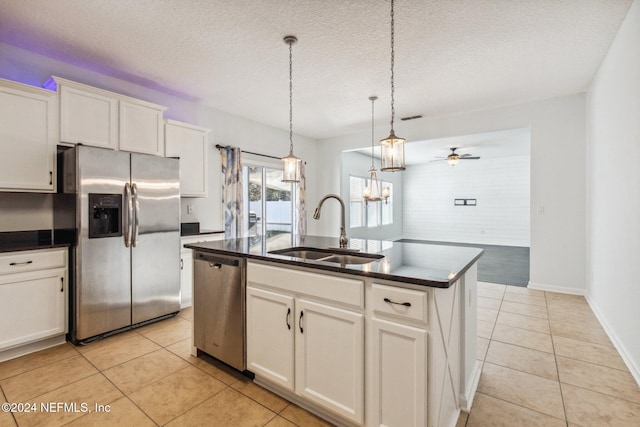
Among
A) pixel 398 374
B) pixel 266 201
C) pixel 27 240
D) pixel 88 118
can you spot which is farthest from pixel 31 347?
pixel 266 201

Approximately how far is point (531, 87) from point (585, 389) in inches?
136

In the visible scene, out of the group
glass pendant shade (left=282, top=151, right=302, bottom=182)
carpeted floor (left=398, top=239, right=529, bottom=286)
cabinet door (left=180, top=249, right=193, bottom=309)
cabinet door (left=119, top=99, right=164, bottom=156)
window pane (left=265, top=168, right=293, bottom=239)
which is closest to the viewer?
glass pendant shade (left=282, top=151, right=302, bottom=182)

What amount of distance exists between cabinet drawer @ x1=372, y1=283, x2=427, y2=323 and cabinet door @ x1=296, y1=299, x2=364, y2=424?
141 millimetres

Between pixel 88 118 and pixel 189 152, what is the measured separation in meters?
1.10

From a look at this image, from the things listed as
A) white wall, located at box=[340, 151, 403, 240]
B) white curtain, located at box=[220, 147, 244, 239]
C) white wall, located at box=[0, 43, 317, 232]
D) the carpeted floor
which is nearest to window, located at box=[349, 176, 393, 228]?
white wall, located at box=[340, 151, 403, 240]

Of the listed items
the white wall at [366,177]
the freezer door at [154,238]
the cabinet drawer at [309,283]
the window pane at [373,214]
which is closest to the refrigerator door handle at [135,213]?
the freezer door at [154,238]

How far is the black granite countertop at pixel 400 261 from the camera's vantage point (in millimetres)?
1351

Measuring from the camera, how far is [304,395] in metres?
1.73

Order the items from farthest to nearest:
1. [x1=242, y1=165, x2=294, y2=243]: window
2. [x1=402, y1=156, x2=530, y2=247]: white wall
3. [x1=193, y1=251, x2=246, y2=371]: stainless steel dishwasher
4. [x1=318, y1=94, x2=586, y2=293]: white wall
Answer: [x1=402, y1=156, x2=530, y2=247]: white wall < [x1=242, y1=165, x2=294, y2=243]: window < [x1=318, y1=94, x2=586, y2=293]: white wall < [x1=193, y1=251, x2=246, y2=371]: stainless steel dishwasher

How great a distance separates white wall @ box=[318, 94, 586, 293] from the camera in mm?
4051

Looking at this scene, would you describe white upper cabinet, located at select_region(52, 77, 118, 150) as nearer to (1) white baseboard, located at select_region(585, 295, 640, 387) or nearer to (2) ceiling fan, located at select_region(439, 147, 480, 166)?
(1) white baseboard, located at select_region(585, 295, 640, 387)

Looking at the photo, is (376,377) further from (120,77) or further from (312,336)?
(120,77)

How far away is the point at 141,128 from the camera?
3182 mm

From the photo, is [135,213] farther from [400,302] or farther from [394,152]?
[400,302]
